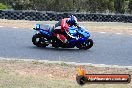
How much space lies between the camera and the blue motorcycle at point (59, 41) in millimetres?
15305

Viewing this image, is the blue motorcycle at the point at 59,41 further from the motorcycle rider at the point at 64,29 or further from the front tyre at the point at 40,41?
the motorcycle rider at the point at 64,29

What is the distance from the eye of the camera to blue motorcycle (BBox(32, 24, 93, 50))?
50.2 feet

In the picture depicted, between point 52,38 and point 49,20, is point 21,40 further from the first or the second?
point 49,20

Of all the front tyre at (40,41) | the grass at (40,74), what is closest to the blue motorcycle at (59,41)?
the front tyre at (40,41)

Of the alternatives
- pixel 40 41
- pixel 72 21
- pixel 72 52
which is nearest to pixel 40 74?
pixel 72 52

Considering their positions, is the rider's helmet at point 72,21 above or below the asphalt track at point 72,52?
above

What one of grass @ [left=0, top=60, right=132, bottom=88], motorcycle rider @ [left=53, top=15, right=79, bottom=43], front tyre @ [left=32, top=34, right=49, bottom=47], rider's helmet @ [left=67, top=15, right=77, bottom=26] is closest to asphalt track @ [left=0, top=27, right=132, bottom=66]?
front tyre @ [left=32, top=34, right=49, bottom=47]

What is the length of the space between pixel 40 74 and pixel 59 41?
511 cm

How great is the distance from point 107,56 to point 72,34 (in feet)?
5.63

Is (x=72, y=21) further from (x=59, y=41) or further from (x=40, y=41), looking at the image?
(x=40, y=41)

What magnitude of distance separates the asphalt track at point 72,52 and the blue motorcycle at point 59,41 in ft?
0.65

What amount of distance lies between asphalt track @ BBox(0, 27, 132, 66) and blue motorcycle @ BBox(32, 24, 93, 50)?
20cm

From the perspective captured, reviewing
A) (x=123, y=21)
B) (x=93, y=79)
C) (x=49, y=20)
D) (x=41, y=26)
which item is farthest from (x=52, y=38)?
(x=123, y=21)

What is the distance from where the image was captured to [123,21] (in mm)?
30281
